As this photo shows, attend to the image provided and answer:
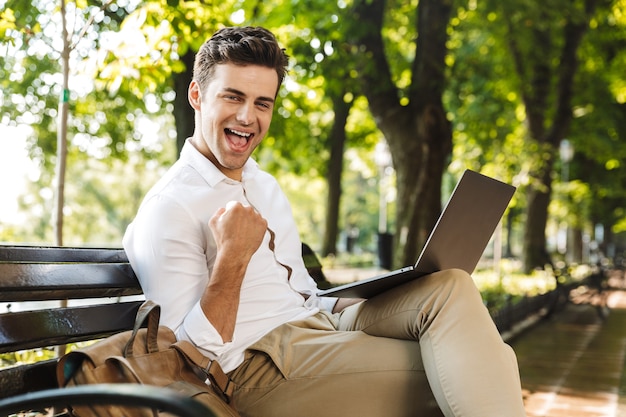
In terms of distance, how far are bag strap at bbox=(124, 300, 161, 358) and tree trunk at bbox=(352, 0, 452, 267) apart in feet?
24.8

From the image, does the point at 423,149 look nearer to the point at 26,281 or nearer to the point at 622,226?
the point at 26,281

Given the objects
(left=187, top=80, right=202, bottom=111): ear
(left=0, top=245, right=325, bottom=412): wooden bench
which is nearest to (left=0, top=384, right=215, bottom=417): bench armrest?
(left=0, top=245, right=325, bottom=412): wooden bench

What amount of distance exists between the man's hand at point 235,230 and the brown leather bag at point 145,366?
1.04 feet

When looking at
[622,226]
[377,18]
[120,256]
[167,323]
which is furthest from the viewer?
[622,226]

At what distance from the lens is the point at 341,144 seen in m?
19.3

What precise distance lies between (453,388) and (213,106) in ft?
4.28

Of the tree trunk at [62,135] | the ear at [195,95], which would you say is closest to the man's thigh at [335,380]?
the ear at [195,95]

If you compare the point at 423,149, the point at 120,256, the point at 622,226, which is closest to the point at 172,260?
the point at 120,256

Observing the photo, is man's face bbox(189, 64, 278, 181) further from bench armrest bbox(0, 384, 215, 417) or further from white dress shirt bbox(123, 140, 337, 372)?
bench armrest bbox(0, 384, 215, 417)

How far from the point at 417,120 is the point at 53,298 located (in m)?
7.88

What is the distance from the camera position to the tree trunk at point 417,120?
384 inches

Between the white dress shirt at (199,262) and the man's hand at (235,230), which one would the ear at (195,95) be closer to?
the white dress shirt at (199,262)

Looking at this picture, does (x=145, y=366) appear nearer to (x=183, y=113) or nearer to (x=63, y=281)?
(x=63, y=281)

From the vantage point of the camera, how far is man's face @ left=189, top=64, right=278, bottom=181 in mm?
2865
